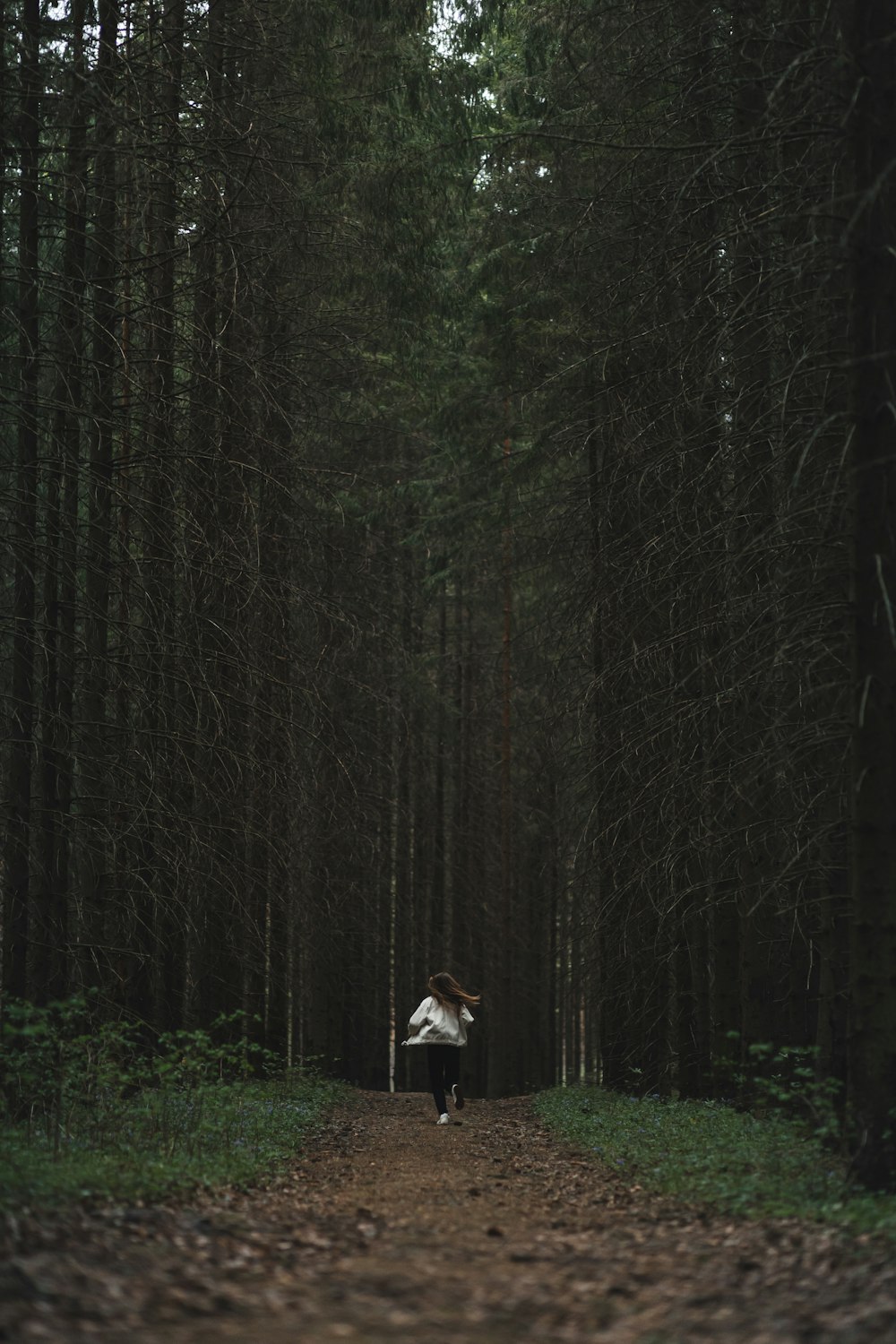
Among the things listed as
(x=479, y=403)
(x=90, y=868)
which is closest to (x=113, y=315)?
(x=90, y=868)

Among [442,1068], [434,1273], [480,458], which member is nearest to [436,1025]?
[442,1068]

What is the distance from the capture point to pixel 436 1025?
14547 millimetres

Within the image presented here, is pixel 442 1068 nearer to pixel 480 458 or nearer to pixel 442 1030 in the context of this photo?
pixel 442 1030

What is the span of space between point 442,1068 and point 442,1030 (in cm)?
80

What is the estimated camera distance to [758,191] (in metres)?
9.31

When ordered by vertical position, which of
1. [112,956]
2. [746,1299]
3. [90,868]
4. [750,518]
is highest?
[750,518]

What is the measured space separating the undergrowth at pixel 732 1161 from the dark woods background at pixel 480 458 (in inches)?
20.2

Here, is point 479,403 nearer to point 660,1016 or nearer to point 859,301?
point 660,1016

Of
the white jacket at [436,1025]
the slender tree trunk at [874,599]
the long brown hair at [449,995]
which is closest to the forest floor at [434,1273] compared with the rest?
the slender tree trunk at [874,599]

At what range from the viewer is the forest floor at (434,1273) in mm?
4617

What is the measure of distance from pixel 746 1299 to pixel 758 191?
758 cm

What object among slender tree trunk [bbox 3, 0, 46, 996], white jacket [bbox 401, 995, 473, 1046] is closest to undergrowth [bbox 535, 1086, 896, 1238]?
white jacket [bbox 401, 995, 473, 1046]

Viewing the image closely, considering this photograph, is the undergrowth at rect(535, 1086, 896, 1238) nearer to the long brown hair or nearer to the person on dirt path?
the person on dirt path

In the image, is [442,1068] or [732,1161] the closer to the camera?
[732,1161]
